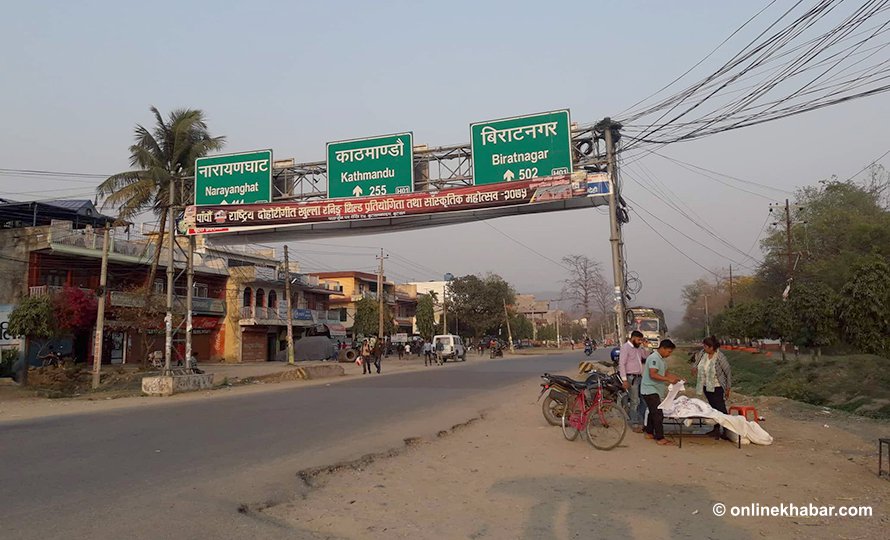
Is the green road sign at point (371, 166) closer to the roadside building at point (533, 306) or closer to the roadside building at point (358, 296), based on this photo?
Result: the roadside building at point (358, 296)

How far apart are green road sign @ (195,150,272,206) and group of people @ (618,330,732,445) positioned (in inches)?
471

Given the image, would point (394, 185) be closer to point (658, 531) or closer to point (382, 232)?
point (382, 232)

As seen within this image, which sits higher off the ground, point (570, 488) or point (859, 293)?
point (859, 293)

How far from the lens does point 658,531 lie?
5207mm

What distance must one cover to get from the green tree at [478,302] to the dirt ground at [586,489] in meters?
64.0

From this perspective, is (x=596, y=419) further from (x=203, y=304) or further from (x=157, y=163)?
(x=203, y=304)

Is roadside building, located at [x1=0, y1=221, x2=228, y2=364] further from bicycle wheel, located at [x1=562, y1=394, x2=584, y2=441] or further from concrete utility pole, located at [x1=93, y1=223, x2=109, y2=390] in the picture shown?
bicycle wheel, located at [x1=562, y1=394, x2=584, y2=441]

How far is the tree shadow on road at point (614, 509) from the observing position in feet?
17.1

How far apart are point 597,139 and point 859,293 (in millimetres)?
12411

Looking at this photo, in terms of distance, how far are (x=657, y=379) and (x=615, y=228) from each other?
227 inches

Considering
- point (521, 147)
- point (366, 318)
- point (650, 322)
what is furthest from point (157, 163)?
point (366, 318)

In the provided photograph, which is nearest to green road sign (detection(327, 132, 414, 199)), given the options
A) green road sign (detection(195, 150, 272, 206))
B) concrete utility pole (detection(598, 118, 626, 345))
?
green road sign (detection(195, 150, 272, 206))

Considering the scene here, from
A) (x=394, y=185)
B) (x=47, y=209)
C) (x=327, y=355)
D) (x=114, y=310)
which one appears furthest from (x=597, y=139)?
(x=327, y=355)

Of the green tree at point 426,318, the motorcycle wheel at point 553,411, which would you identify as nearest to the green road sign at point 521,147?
the motorcycle wheel at point 553,411
